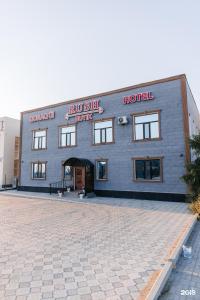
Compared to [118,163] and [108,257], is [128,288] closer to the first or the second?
[108,257]

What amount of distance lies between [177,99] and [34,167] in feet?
52.3

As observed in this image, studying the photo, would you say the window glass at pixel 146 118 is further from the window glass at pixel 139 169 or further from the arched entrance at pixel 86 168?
the arched entrance at pixel 86 168

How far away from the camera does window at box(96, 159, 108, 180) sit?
1830cm

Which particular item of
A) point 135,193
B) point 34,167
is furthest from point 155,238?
point 34,167

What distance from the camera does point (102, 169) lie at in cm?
1852

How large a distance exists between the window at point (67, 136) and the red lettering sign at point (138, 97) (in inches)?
230

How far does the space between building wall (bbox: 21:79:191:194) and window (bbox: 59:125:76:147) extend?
0.55m

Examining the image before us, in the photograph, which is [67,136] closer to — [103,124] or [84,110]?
[84,110]

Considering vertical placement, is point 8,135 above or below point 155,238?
above

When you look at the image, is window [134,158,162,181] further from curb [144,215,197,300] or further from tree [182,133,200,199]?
curb [144,215,197,300]

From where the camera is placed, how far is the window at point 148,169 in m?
16.0

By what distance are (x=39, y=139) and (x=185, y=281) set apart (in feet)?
68.2

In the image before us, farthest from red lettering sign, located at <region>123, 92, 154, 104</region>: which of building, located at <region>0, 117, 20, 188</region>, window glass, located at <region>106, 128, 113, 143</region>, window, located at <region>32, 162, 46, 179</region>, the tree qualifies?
building, located at <region>0, 117, 20, 188</region>

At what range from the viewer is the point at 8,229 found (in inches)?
332
